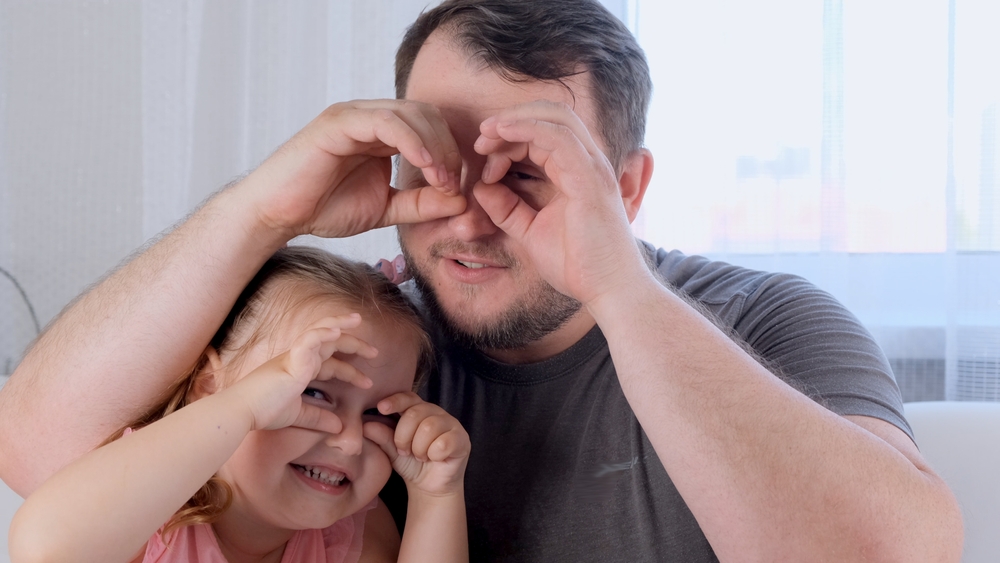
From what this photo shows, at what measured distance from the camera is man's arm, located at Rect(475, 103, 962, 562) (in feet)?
2.88

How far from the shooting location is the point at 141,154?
2.35 metres

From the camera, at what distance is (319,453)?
3.38ft

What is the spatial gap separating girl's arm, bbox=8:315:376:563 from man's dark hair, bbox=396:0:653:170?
53cm

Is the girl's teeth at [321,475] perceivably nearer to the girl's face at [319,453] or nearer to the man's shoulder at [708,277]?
the girl's face at [319,453]

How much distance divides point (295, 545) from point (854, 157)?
5.22 ft

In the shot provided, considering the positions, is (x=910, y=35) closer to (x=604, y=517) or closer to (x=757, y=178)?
(x=757, y=178)

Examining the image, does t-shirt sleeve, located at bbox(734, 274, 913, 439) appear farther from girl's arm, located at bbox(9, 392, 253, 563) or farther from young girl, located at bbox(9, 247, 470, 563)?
girl's arm, located at bbox(9, 392, 253, 563)

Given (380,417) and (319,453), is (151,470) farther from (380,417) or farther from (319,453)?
(380,417)

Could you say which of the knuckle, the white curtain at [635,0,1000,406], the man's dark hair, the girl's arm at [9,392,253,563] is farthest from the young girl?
the white curtain at [635,0,1000,406]

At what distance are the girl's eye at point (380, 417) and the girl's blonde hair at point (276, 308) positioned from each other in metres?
0.11

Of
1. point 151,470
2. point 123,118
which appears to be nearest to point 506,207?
point 151,470

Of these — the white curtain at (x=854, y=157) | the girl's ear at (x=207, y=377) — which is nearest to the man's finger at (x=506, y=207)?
the girl's ear at (x=207, y=377)

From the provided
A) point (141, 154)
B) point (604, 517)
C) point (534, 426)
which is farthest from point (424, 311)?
point (141, 154)

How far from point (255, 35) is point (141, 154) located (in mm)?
494
